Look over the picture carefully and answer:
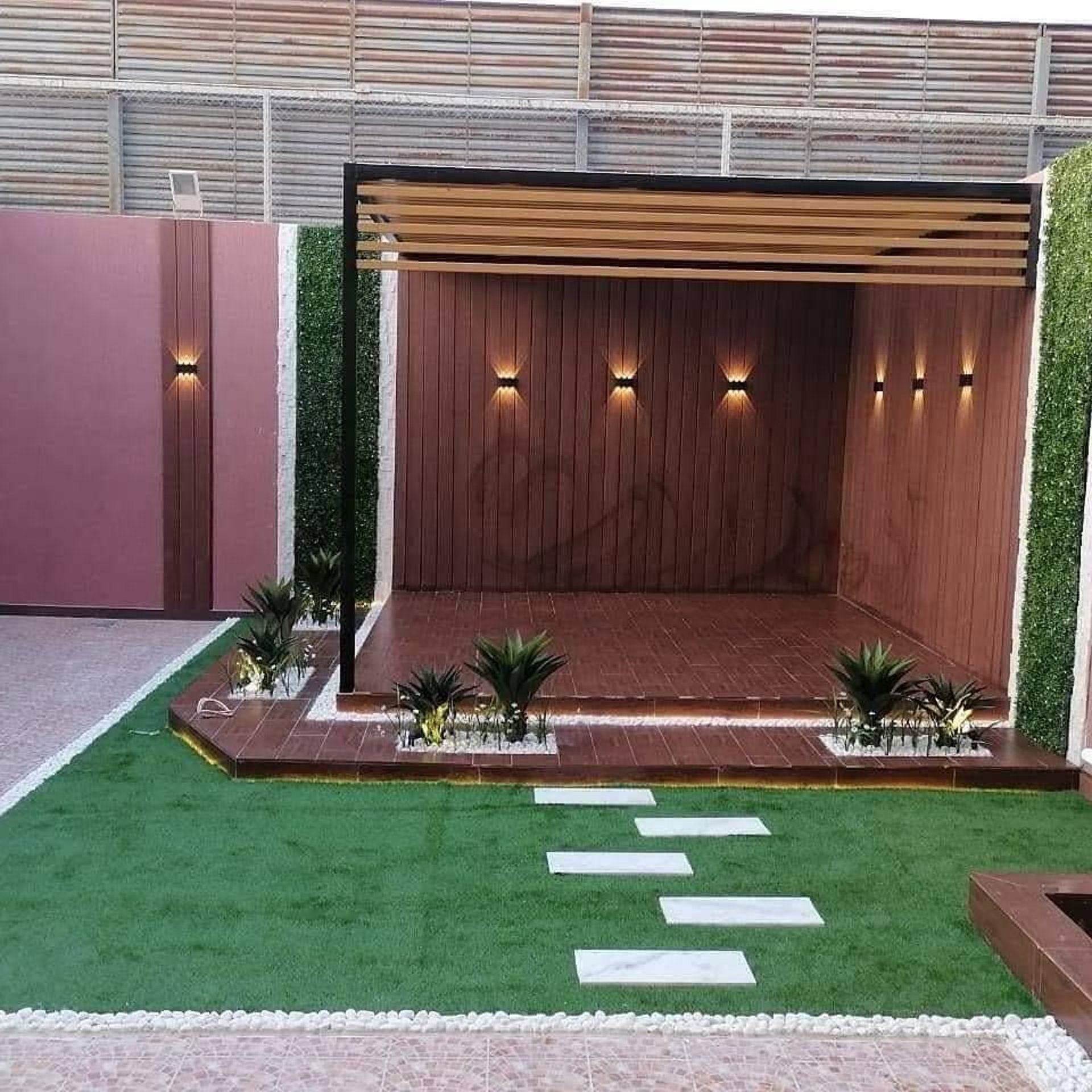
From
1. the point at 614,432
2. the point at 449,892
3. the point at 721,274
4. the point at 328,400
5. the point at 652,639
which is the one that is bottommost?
the point at 449,892

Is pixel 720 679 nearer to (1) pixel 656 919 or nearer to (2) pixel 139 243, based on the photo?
(1) pixel 656 919

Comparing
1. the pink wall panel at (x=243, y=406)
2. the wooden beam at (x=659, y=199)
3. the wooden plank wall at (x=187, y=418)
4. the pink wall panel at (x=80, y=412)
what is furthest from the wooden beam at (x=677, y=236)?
the pink wall panel at (x=80, y=412)

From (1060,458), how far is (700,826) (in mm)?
3069

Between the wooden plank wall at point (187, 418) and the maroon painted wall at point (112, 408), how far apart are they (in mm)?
62

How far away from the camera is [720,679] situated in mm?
7457

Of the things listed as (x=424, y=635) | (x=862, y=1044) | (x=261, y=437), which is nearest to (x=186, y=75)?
(x=261, y=437)

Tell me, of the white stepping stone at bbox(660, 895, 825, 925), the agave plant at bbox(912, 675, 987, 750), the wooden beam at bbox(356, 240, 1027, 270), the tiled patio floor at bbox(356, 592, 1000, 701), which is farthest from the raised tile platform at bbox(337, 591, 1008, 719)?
the wooden beam at bbox(356, 240, 1027, 270)

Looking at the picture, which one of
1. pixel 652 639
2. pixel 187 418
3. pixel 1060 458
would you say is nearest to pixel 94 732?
pixel 652 639

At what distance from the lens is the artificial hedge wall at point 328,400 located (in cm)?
1043

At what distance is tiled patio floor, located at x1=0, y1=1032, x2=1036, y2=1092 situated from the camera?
10.7 feet

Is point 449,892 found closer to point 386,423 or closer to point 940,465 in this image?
point 940,465

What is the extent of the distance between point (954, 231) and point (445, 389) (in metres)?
4.98

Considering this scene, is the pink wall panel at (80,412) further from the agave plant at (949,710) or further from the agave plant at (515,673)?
the agave plant at (949,710)

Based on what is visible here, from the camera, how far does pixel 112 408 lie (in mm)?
10461
